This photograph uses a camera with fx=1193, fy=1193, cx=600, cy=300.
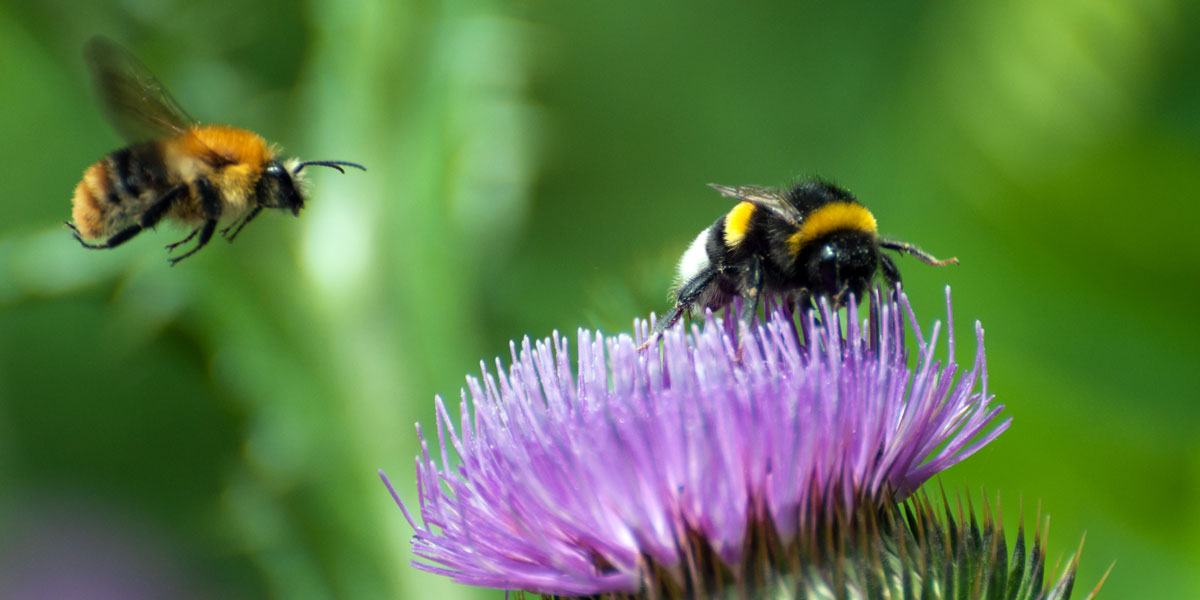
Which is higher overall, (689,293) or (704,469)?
(689,293)

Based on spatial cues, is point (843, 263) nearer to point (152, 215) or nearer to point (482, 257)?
point (152, 215)

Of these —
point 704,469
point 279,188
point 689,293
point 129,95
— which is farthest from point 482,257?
point 704,469

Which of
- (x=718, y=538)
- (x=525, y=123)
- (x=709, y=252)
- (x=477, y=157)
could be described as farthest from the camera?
(x=525, y=123)

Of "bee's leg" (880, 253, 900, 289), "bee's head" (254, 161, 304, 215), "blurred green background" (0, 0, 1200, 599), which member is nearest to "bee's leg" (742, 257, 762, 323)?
"bee's leg" (880, 253, 900, 289)

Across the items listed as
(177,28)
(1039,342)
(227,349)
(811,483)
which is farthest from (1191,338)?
(177,28)

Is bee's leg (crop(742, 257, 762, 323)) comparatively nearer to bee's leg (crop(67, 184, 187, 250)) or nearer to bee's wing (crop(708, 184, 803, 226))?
bee's wing (crop(708, 184, 803, 226))

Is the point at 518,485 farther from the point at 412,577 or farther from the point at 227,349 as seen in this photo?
the point at 227,349
